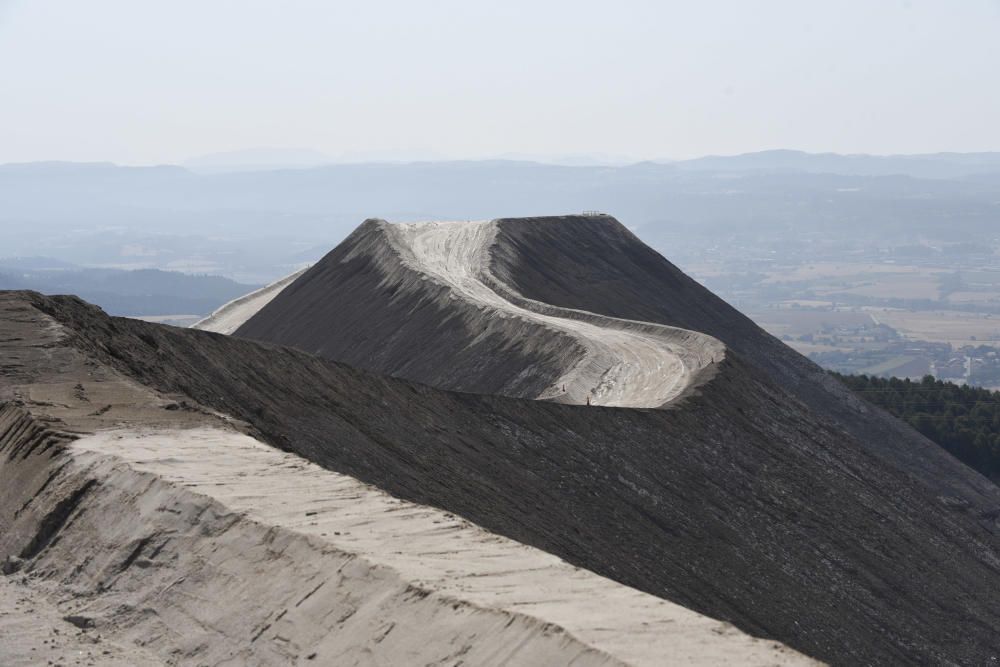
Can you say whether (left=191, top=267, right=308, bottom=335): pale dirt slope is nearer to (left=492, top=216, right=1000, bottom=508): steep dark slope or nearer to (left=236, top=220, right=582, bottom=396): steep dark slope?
(left=236, top=220, right=582, bottom=396): steep dark slope

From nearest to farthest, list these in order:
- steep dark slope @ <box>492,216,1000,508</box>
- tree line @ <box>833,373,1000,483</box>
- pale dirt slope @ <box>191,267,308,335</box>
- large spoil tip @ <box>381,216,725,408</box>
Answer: large spoil tip @ <box>381,216,725,408</box> → steep dark slope @ <box>492,216,1000,508</box> → tree line @ <box>833,373,1000,483</box> → pale dirt slope @ <box>191,267,308,335</box>

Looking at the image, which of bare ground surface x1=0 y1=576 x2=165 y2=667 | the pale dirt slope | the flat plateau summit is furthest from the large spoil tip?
bare ground surface x1=0 y1=576 x2=165 y2=667

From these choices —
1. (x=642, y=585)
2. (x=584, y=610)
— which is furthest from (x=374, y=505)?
(x=642, y=585)

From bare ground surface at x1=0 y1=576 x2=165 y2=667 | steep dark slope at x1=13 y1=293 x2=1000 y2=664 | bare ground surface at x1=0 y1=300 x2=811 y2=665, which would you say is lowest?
steep dark slope at x1=13 y1=293 x2=1000 y2=664

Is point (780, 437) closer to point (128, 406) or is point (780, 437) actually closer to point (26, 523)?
point (128, 406)

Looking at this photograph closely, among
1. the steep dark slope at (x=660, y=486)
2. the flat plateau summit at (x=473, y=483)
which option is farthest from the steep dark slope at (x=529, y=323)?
the steep dark slope at (x=660, y=486)

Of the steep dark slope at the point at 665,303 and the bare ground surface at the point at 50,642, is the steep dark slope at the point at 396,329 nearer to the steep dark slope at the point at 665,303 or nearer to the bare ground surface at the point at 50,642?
the steep dark slope at the point at 665,303
